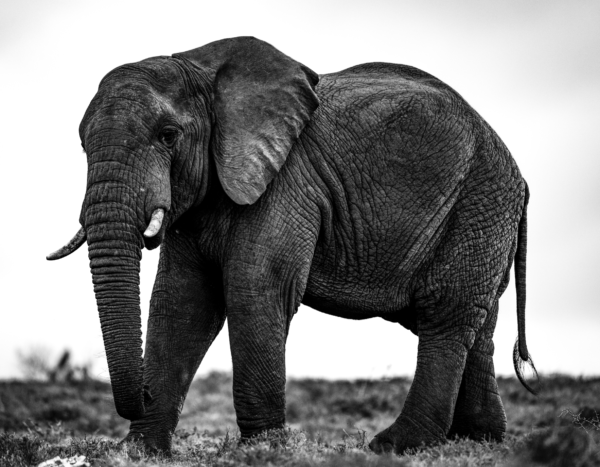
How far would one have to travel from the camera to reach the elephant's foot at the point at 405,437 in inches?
474

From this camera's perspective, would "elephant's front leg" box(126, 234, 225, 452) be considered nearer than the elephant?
No

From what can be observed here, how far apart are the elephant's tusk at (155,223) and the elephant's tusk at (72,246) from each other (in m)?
0.78

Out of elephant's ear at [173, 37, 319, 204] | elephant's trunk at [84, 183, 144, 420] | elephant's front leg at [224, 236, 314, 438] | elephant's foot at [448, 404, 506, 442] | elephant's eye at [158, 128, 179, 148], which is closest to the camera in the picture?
elephant's trunk at [84, 183, 144, 420]

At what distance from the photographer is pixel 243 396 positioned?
11.2 meters

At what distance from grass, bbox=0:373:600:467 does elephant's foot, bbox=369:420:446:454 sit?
0.66ft

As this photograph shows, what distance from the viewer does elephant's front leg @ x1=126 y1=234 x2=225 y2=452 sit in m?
12.0

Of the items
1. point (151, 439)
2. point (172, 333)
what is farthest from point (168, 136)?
point (151, 439)

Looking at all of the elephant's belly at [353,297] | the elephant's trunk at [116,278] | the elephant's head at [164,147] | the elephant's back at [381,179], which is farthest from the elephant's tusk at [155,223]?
the elephant's belly at [353,297]

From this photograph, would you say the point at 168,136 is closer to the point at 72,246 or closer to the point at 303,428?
the point at 72,246

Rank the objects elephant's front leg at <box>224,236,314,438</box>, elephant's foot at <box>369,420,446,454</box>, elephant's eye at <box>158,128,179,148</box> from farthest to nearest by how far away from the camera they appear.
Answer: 1. elephant's foot at <box>369,420,446,454</box>
2. elephant's front leg at <box>224,236,314,438</box>
3. elephant's eye at <box>158,128,179,148</box>

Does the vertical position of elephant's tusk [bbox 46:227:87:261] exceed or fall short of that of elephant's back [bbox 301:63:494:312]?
it falls short

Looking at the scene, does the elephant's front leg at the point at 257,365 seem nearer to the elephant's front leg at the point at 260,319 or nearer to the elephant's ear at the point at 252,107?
the elephant's front leg at the point at 260,319

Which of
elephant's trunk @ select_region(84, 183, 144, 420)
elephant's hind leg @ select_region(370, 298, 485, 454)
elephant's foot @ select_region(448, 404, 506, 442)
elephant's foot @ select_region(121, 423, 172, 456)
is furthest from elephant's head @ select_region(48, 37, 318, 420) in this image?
elephant's foot @ select_region(448, 404, 506, 442)

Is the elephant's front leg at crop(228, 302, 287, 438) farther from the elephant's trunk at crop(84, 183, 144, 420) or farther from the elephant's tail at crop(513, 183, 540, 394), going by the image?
the elephant's tail at crop(513, 183, 540, 394)
